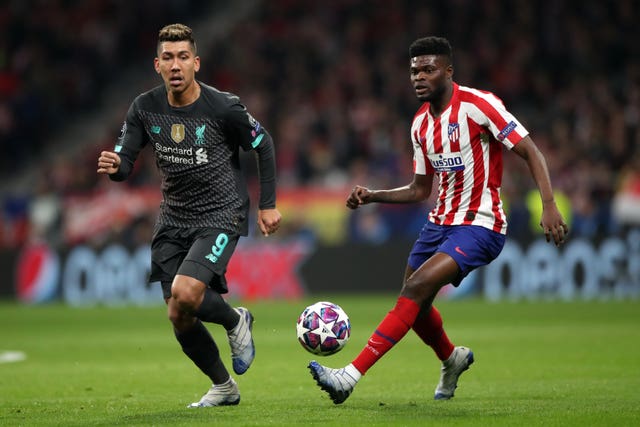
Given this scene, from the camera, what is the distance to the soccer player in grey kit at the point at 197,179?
726cm

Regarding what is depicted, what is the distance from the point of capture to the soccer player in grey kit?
7258mm

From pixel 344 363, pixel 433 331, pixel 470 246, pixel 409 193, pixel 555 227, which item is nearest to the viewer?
pixel 555 227

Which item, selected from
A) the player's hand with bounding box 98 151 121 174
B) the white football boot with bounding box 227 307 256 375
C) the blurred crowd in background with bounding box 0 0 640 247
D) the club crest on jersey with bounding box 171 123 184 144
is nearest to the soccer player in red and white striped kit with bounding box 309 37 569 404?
the white football boot with bounding box 227 307 256 375

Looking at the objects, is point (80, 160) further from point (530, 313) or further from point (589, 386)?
point (589, 386)

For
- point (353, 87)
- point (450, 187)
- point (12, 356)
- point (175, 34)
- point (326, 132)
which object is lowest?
point (12, 356)

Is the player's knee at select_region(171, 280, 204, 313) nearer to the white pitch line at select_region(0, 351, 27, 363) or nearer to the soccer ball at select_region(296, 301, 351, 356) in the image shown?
the soccer ball at select_region(296, 301, 351, 356)

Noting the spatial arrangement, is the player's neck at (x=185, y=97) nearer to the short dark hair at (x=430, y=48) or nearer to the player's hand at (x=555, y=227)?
the short dark hair at (x=430, y=48)

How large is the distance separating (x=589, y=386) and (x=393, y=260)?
11831mm

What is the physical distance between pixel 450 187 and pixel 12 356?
21.0 ft

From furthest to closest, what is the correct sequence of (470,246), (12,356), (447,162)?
(12,356) < (447,162) < (470,246)

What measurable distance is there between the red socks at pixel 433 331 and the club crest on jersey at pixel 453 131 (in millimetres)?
1186

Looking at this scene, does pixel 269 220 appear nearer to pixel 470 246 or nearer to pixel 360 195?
pixel 360 195

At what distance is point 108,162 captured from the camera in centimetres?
712

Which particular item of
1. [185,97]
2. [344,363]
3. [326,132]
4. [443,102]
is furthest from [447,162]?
[326,132]
